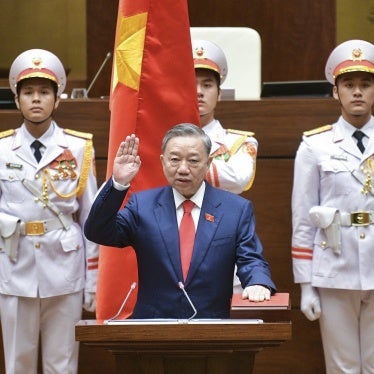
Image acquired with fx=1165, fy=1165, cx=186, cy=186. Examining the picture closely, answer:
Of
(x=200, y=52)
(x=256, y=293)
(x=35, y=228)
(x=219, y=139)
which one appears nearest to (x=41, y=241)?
(x=35, y=228)

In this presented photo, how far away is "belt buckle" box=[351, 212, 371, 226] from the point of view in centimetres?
444

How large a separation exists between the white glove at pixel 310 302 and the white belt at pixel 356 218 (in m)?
0.28

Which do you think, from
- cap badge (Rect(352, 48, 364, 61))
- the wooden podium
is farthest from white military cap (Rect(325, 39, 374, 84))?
the wooden podium

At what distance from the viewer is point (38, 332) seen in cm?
456

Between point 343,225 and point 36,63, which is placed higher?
point 36,63

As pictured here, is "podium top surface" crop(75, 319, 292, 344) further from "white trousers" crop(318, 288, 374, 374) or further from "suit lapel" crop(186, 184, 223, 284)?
"white trousers" crop(318, 288, 374, 374)

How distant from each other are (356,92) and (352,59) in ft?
0.47

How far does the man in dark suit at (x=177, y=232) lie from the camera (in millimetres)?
3344

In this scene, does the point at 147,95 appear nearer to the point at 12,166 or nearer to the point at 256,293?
the point at 12,166

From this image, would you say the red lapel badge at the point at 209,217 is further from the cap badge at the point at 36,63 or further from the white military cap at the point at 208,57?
the cap badge at the point at 36,63

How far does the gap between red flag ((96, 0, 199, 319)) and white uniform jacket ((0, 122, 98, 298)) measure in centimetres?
61

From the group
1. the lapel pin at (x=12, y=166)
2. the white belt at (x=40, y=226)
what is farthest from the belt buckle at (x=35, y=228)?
the lapel pin at (x=12, y=166)

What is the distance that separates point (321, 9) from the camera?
712cm

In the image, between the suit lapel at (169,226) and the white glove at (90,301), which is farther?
the white glove at (90,301)
